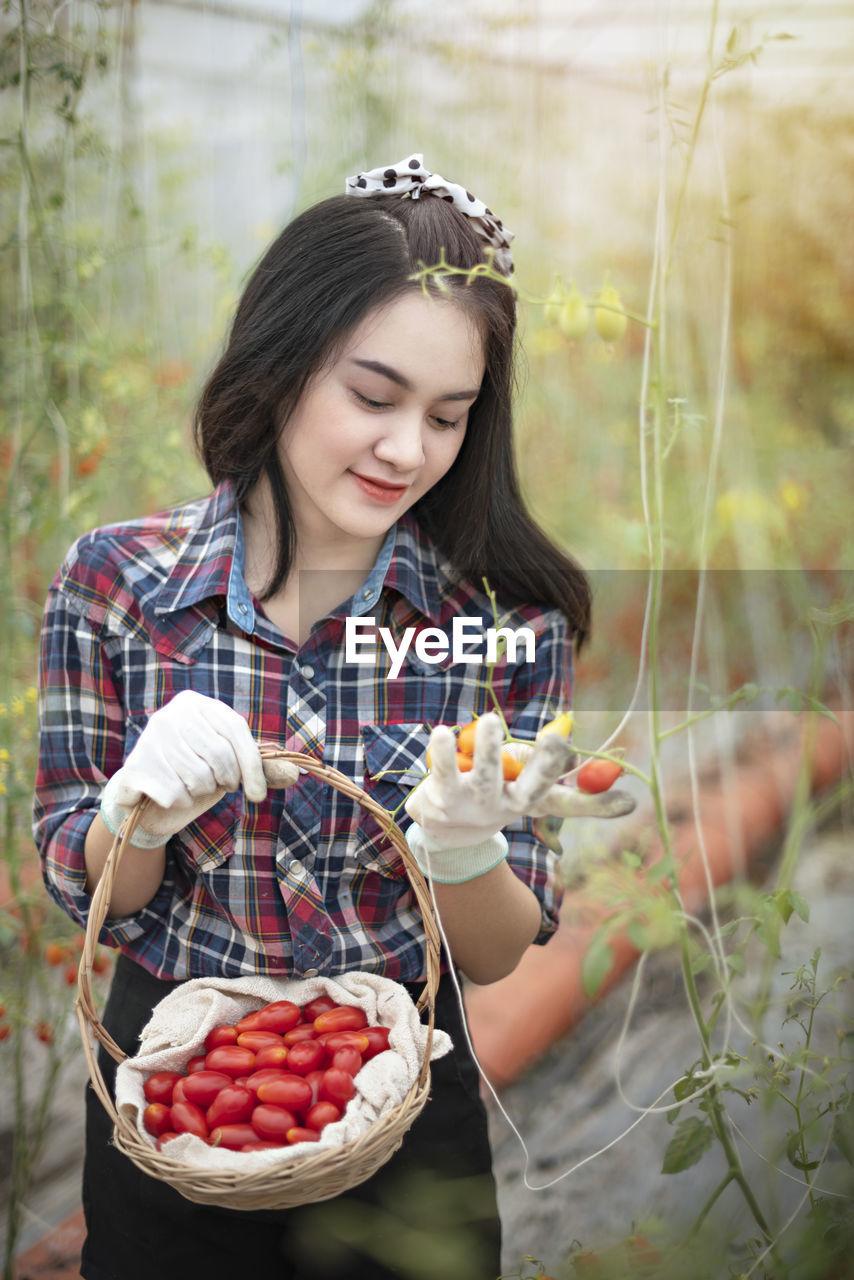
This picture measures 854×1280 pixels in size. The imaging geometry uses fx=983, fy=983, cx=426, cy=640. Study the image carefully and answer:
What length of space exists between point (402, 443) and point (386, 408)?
45mm

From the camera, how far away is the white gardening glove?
0.90 metres

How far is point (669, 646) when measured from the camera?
2.35m

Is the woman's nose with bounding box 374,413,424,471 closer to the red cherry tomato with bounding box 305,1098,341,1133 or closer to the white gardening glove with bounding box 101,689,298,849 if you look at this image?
the white gardening glove with bounding box 101,689,298,849

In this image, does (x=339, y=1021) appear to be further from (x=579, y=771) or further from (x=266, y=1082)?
(x=579, y=771)

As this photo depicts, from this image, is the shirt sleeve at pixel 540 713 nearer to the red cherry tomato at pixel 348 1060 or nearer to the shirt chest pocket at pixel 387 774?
the shirt chest pocket at pixel 387 774

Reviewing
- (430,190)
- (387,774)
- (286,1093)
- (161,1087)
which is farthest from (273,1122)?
(430,190)

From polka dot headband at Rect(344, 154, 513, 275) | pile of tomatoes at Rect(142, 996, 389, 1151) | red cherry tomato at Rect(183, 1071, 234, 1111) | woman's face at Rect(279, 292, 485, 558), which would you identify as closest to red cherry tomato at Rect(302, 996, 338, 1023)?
pile of tomatoes at Rect(142, 996, 389, 1151)

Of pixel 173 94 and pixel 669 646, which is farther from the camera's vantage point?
pixel 669 646

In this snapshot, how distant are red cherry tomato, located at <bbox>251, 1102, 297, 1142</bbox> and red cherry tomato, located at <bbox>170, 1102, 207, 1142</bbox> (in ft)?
0.17

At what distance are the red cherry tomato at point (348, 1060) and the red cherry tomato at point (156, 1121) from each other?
0.16 m

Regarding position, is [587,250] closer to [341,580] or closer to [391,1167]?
[341,580]

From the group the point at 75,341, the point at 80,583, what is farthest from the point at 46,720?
the point at 75,341

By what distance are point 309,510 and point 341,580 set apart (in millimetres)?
92

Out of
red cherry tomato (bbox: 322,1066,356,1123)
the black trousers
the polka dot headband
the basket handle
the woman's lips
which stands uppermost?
the polka dot headband
